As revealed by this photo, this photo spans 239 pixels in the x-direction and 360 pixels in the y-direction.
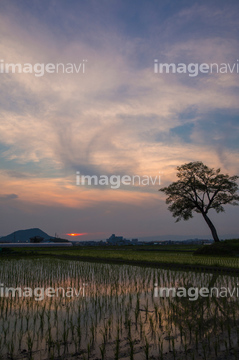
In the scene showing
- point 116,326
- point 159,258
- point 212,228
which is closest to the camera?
point 116,326

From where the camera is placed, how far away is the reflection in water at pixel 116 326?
5617mm

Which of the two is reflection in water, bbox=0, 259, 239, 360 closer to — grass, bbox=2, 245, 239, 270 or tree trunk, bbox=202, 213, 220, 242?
grass, bbox=2, 245, 239, 270

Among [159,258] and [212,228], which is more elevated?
[212,228]

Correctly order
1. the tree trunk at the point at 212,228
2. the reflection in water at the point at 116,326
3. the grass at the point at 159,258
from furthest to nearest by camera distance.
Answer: the tree trunk at the point at 212,228 → the grass at the point at 159,258 → the reflection in water at the point at 116,326

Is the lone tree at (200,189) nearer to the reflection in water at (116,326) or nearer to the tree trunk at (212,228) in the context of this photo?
the tree trunk at (212,228)

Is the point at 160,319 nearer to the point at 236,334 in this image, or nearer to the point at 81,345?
the point at 236,334

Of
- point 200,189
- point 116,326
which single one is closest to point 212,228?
point 200,189

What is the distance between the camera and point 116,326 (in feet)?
23.1

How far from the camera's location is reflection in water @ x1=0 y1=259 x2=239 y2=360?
18.4 ft

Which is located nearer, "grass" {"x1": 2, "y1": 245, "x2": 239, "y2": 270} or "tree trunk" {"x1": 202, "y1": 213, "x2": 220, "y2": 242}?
"grass" {"x1": 2, "y1": 245, "x2": 239, "y2": 270}

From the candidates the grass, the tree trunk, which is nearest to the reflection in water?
the grass

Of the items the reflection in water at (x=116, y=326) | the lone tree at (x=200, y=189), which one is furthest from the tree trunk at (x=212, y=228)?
the reflection in water at (x=116, y=326)

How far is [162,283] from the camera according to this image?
13.1 meters

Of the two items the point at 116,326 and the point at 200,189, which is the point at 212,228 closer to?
the point at 200,189
